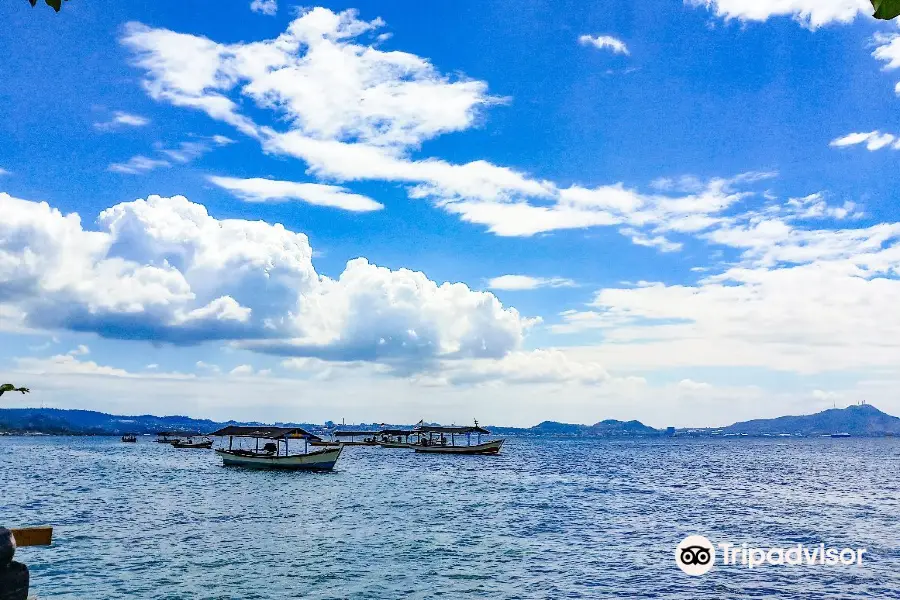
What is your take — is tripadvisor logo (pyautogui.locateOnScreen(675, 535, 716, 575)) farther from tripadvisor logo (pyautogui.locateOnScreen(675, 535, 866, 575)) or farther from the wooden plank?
the wooden plank

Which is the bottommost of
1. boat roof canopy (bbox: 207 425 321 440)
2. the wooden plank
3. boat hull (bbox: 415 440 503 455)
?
boat hull (bbox: 415 440 503 455)

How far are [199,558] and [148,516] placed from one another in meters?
14.8

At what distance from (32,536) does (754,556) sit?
30711mm

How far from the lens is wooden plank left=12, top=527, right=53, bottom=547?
30.1ft

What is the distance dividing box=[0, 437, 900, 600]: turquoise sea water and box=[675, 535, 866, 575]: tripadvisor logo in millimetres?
702

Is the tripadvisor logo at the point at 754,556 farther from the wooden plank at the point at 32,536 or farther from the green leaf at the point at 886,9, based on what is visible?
the green leaf at the point at 886,9

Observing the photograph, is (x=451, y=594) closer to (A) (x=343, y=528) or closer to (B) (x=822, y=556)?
(A) (x=343, y=528)

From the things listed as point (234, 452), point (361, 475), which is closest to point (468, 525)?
point (361, 475)

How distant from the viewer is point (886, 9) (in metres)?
2.30

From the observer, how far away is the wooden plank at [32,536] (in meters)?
9.18

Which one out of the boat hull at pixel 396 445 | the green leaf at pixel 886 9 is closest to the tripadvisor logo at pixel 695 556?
the green leaf at pixel 886 9

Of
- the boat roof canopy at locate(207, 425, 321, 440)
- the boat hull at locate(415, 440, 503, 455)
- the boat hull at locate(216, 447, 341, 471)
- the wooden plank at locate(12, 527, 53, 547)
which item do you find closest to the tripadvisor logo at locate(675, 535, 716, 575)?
the wooden plank at locate(12, 527, 53, 547)

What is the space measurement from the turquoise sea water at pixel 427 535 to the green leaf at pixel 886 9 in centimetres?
2375

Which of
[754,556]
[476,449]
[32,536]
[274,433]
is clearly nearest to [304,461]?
[274,433]
